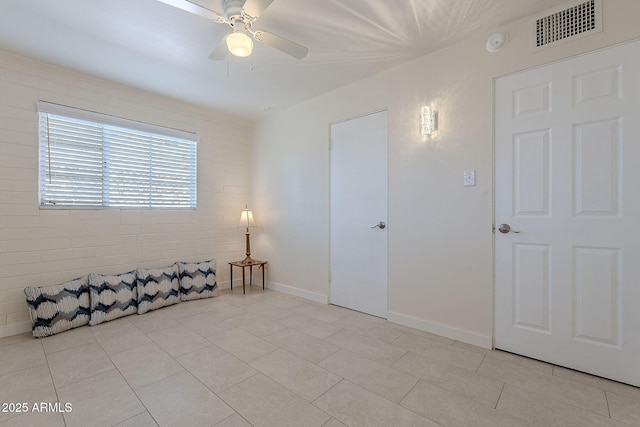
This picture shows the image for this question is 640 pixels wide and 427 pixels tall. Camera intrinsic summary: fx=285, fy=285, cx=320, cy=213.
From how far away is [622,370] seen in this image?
190 cm

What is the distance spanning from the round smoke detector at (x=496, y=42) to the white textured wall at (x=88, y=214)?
11.5 feet

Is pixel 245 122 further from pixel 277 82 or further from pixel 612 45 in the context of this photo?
pixel 612 45

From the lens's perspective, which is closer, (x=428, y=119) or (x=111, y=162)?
(x=428, y=119)

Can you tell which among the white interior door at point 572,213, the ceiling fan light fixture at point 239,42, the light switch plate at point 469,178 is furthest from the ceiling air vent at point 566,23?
the ceiling fan light fixture at point 239,42

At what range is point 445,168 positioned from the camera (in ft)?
8.69

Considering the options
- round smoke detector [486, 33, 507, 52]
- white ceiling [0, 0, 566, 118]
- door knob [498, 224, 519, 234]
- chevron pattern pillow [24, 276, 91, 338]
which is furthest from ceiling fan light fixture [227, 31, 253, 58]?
chevron pattern pillow [24, 276, 91, 338]

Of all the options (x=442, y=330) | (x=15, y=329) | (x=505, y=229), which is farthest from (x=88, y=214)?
(x=505, y=229)

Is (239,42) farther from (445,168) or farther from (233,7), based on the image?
(445,168)

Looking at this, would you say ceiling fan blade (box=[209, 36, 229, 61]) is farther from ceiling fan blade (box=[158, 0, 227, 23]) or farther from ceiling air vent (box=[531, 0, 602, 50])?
ceiling air vent (box=[531, 0, 602, 50])

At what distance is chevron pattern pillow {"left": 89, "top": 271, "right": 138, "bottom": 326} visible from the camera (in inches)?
116

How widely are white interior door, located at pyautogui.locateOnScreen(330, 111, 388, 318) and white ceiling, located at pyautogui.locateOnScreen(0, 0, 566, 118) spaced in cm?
68

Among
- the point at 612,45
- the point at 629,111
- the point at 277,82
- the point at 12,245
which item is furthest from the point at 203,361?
the point at 612,45

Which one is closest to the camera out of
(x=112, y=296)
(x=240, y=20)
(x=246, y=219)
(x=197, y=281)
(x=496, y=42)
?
(x=240, y=20)

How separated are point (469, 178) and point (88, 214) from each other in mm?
3946
